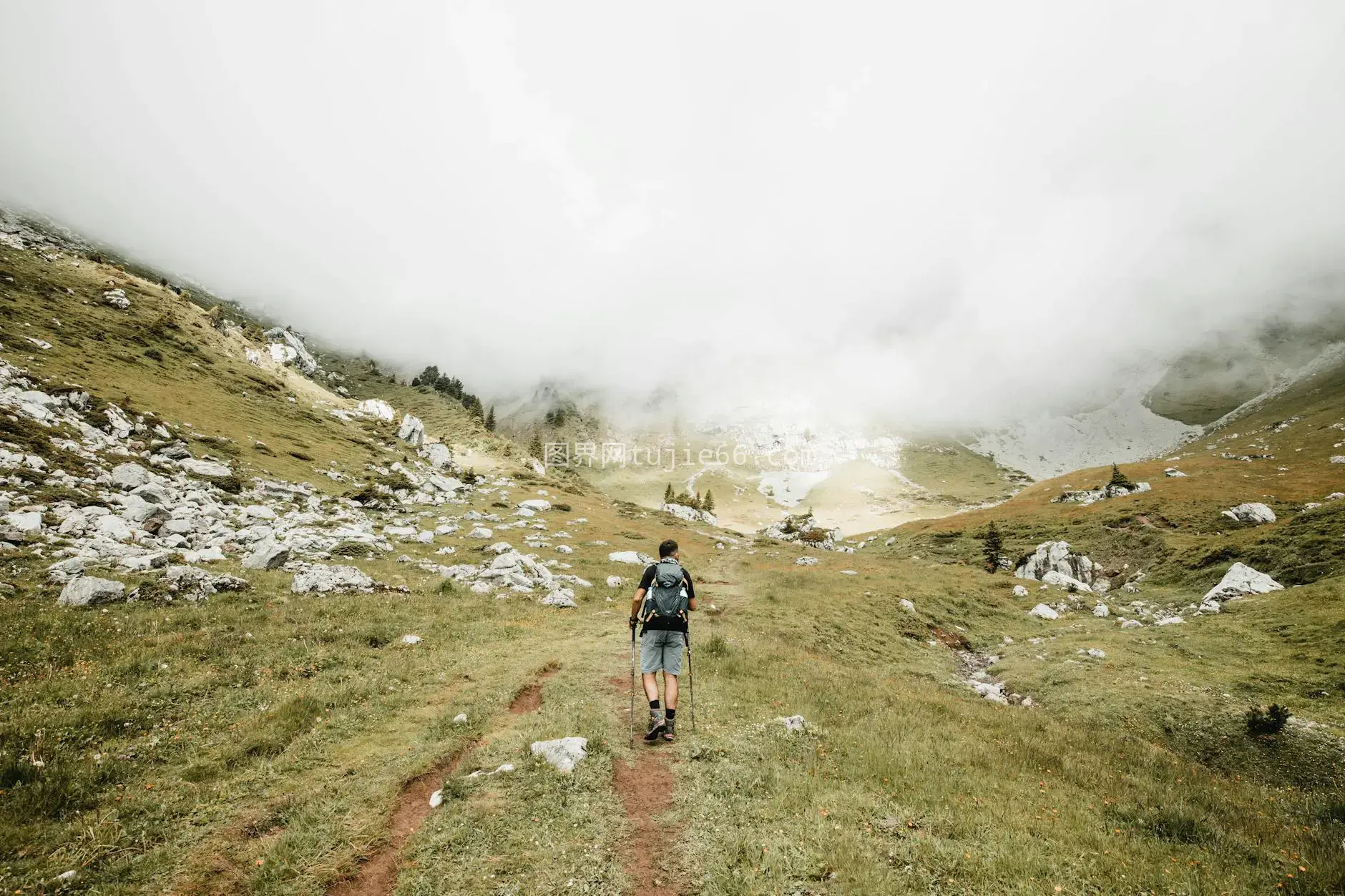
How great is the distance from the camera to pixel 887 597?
39594 mm

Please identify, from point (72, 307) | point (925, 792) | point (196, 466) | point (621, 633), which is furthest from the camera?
point (72, 307)

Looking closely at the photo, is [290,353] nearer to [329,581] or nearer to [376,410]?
[376,410]

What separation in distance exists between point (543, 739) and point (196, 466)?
149ft

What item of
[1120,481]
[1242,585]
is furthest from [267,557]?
[1120,481]

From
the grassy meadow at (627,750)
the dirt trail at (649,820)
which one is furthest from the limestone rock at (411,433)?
the dirt trail at (649,820)

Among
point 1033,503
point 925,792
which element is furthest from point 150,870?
point 1033,503

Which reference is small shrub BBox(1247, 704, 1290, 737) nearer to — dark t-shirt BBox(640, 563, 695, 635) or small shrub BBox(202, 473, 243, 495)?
dark t-shirt BBox(640, 563, 695, 635)

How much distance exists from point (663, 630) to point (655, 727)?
224 cm

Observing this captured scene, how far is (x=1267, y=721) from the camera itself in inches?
672

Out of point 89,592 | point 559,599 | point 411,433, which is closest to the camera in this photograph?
point 89,592

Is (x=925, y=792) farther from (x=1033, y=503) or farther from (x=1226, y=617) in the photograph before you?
(x=1033, y=503)

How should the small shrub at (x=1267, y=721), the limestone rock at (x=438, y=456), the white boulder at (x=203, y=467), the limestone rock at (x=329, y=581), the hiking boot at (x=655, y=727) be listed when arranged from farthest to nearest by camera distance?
the limestone rock at (x=438, y=456) → the white boulder at (x=203, y=467) → the limestone rock at (x=329, y=581) → the small shrub at (x=1267, y=721) → the hiking boot at (x=655, y=727)

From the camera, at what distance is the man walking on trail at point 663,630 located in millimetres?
12070

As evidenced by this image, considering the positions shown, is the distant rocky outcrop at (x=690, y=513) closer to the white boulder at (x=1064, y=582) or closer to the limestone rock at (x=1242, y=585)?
the white boulder at (x=1064, y=582)
